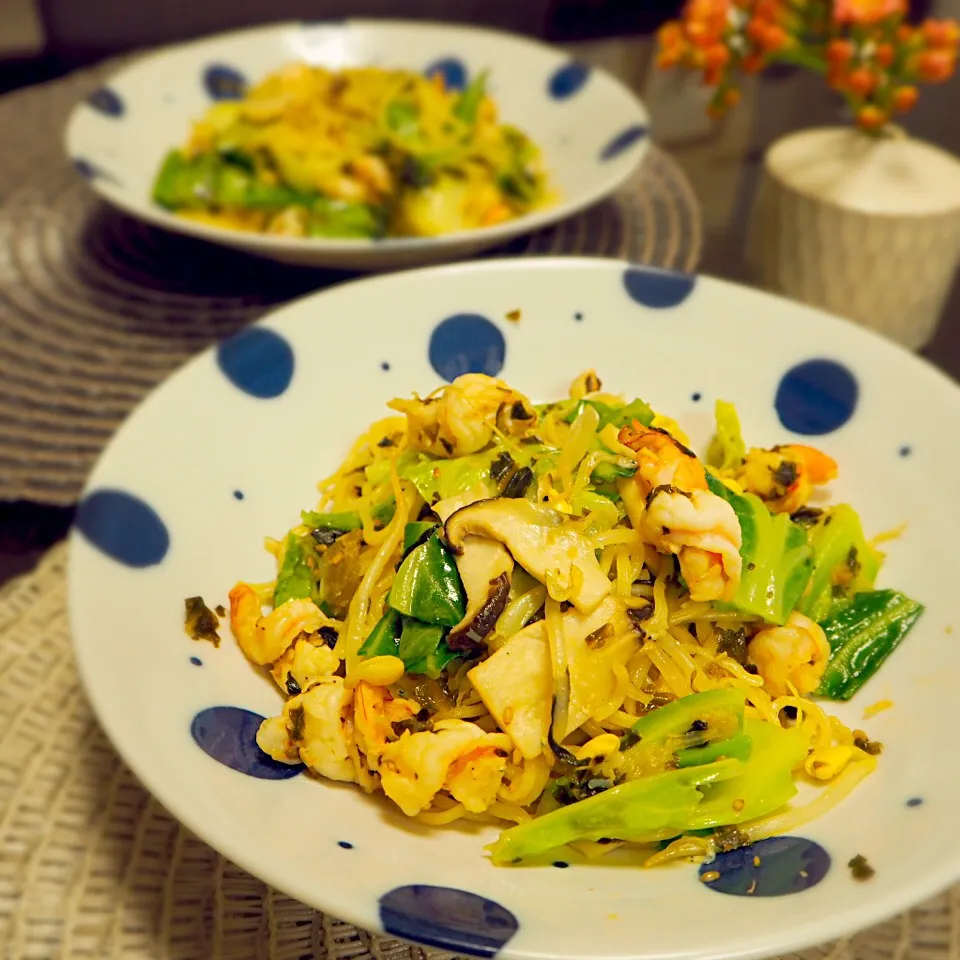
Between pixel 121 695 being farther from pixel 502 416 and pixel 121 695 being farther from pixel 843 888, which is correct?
pixel 843 888

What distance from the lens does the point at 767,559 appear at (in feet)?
4.63

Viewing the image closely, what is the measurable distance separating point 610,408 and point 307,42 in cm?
254

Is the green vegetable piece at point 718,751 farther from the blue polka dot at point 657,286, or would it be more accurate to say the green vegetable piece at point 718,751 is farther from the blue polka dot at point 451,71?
the blue polka dot at point 451,71

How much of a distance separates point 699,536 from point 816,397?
631 mm

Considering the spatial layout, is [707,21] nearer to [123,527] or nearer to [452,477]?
[452,477]

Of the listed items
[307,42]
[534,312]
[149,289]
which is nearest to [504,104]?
[307,42]

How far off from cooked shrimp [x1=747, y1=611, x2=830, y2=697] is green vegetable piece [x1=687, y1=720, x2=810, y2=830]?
0.12 m

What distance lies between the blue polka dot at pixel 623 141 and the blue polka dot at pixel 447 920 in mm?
2214

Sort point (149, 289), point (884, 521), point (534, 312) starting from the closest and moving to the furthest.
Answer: point (884, 521) → point (534, 312) → point (149, 289)

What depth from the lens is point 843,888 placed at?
3.41ft

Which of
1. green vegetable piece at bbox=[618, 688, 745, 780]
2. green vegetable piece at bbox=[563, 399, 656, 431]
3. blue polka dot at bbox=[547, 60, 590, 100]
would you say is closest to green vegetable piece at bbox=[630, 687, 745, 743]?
green vegetable piece at bbox=[618, 688, 745, 780]

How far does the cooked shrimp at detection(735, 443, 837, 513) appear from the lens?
1566mm

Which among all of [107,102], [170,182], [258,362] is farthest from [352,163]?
[258,362]

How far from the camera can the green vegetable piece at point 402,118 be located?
2.83 metres
